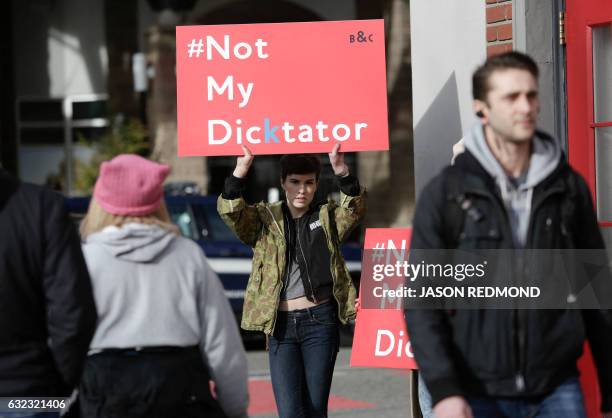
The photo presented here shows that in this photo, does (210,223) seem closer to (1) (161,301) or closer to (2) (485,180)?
(1) (161,301)

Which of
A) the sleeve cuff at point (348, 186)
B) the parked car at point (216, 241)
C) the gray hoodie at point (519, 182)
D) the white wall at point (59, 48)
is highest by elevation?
the white wall at point (59, 48)

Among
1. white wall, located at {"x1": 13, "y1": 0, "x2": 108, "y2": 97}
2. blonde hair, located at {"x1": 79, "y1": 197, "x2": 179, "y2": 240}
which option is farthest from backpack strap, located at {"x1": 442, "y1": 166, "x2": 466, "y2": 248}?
white wall, located at {"x1": 13, "y1": 0, "x2": 108, "y2": 97}

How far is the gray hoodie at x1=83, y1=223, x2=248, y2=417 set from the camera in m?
3.93

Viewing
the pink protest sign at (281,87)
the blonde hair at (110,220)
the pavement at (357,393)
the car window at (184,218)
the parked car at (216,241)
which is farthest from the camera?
the car window at (184,218)

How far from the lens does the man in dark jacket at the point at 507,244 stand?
3658 mm

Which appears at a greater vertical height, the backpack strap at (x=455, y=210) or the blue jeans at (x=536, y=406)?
the backpack strap at (x=455, y=210)

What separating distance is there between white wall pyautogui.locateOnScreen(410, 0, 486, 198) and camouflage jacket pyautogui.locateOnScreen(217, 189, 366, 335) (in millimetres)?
520

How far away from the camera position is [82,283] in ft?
12.9

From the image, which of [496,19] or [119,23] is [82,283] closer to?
[496,19]

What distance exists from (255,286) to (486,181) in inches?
107

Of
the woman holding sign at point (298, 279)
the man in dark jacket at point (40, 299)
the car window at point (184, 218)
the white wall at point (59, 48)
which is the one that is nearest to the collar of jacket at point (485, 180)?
the man in dark jacket at point (40, 299)

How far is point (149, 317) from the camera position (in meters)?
3.92

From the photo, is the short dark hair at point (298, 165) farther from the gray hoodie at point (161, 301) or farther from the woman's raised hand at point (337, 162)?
the gray hoodie at point (161, 301)

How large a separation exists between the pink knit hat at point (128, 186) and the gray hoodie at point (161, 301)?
71 millimetres
